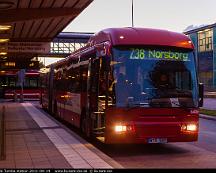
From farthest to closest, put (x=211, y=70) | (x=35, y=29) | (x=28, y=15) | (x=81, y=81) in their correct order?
(x=211, y=70), (x=35, y=29), (x=28, y=15), (x=81, y=81)

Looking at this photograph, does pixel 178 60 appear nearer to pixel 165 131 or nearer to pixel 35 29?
pixel 165 131

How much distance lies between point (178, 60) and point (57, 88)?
12.2 metres

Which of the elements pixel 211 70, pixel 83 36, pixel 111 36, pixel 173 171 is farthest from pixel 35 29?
pixel 211 70

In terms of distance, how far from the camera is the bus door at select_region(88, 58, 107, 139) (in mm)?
12641

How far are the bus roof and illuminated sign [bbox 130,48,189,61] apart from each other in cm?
20

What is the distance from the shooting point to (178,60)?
1248 cm

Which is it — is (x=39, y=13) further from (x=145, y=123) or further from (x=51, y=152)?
(x=51, y=152)

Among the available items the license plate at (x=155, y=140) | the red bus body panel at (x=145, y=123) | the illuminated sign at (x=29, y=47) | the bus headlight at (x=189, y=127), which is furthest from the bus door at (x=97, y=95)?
the illuminated sign at (x=29, y=47)

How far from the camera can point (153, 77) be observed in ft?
39.9

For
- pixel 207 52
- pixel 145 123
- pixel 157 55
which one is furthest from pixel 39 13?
pixel 207 52

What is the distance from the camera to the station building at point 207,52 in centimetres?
6662

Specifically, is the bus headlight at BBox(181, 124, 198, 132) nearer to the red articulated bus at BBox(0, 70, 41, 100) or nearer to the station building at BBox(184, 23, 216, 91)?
the red articulated bus at BBox(0, 70, 41, 100)

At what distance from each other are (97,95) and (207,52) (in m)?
57.3

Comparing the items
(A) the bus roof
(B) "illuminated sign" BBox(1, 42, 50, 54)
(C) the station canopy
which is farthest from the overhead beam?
(B) "illuminated sign" BBox(1, 42, 50, 54)
